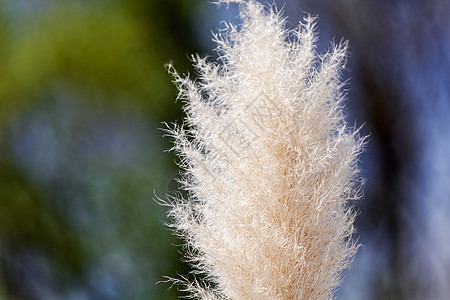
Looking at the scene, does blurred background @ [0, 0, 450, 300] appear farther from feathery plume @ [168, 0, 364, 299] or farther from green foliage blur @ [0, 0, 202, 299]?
feathery plume @ [168, 0, 364, 299]

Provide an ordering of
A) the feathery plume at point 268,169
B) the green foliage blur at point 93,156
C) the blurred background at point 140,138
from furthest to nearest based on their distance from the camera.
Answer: the green foliage blur at point 93,156
the blurred background at point 140,138
the feathery plume at point 268,169

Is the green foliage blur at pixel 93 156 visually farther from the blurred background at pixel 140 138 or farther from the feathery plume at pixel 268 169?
the feathery plume at pixel 268 169

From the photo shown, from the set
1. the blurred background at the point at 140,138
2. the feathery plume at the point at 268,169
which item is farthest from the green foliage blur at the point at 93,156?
the feathery plume at the point at 268,169

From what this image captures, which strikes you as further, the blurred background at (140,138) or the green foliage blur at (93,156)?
the green foliage blur at (93,156)

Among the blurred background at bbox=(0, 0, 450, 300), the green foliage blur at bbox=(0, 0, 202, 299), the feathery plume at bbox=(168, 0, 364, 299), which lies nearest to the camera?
the feathery plume at bbox=(168, 0, 364, 299)

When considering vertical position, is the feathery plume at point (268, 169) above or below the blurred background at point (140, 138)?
below

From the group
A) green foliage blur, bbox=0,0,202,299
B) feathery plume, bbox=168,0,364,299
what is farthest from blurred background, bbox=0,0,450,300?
feathery plume, bbox=168,0,364,299

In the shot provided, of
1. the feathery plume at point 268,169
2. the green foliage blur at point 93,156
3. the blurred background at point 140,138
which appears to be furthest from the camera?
the green foliage blur at point 93,156
